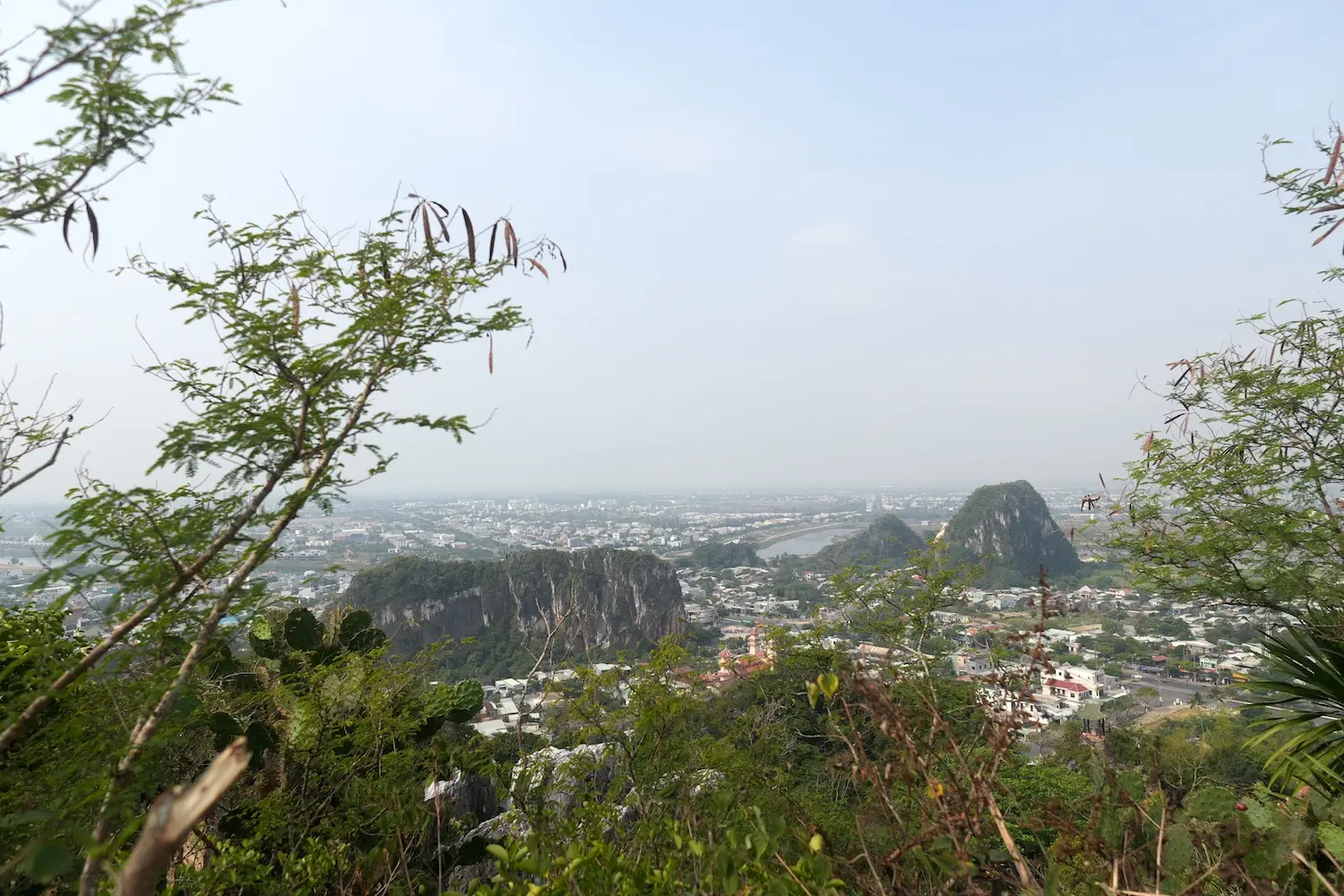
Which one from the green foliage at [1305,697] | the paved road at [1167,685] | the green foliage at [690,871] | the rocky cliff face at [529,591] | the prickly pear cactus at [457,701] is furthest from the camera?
the rocky cliff face at [529,591]

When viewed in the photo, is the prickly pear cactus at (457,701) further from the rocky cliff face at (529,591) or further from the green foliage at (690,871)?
the rocky cliff face at (529,591)

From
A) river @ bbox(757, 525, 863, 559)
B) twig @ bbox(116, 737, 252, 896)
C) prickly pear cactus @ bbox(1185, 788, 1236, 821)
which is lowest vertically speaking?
river @ bbox(757, 525, 863, 559)

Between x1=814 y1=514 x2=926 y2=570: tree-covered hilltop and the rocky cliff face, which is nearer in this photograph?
the rocky cliff face

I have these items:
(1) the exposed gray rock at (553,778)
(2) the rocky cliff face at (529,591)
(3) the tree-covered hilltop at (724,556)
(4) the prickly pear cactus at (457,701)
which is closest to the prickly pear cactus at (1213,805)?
(1) the exposed gray rock at (553,778)

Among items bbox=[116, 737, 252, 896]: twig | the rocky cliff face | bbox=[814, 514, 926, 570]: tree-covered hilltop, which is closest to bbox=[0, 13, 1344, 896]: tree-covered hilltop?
bbox=[116, 737, 252, 896]: twig

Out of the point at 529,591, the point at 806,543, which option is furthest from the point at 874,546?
the point at 529,591

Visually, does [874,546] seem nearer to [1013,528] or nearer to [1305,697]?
[1013,528]

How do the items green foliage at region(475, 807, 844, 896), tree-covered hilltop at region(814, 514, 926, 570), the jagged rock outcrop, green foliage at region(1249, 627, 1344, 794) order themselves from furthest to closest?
the jagged rock outcrop < tree-covered hilltop at region(814, 514, 926, 570) < green foliage at region(1249, 627, 1344, 794) < green foliage at region(475, 807, 844, 896)

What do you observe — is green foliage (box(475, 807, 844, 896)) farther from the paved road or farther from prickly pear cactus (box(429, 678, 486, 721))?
the paved road
